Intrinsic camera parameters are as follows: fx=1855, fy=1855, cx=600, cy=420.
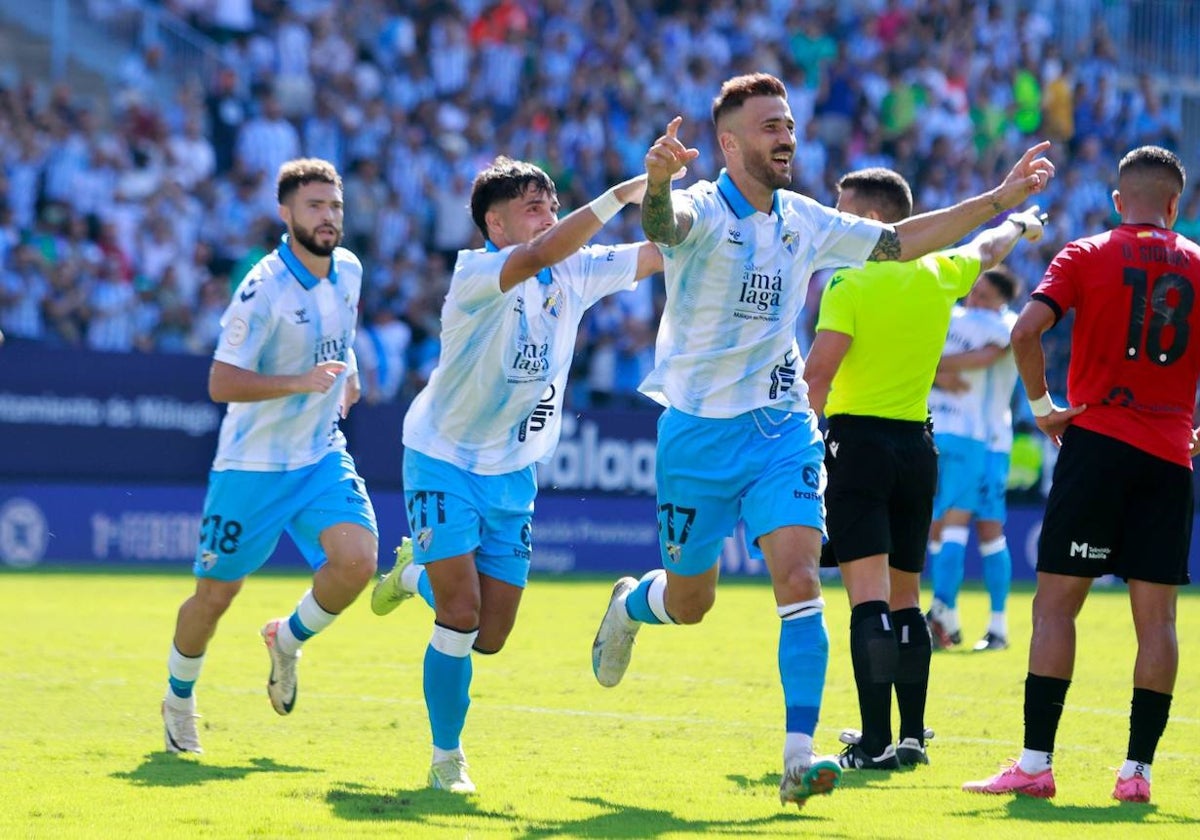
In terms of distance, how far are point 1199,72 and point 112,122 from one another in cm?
1806

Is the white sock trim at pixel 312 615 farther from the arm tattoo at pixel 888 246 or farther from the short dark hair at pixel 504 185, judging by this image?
the arm tattoo at pixel 888 246

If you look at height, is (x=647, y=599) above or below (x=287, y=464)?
below

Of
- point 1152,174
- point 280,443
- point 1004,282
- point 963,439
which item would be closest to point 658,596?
point 280,443

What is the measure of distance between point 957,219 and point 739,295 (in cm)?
97

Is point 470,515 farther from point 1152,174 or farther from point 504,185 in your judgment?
point 1152,174

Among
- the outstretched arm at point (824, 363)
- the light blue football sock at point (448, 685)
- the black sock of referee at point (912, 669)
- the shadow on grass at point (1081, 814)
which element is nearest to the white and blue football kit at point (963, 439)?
the black sock of referee at point (912, 669)

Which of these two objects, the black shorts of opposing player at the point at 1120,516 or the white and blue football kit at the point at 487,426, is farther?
the white and blue football kit at the point at 487,426

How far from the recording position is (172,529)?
19.8 metres

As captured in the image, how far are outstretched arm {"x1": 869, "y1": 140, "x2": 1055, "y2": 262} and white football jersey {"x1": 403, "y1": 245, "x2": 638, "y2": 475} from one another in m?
1.40

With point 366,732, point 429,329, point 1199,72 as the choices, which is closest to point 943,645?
point 366,732

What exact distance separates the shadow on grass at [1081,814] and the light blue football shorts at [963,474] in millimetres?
6487

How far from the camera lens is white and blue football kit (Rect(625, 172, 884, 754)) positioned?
7363 millimetres

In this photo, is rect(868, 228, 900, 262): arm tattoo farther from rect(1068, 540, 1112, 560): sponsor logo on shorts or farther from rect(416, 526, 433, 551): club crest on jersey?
rect(416, 526, 433, 551): club crest on jersey

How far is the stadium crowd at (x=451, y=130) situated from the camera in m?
21.5
